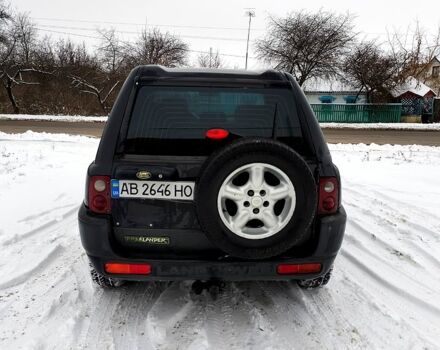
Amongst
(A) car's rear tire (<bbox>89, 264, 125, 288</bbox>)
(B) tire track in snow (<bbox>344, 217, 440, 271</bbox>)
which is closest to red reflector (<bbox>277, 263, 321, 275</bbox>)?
(A) car's rear tire (<bbox>89, 264, 125, 288</bbox>)

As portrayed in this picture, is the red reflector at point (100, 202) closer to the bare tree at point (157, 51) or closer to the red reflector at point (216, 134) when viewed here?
the red reflector at point (216, 134)

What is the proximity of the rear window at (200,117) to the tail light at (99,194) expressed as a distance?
0.86 feet

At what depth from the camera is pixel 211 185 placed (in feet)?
7.50

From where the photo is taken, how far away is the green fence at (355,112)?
88.2ft

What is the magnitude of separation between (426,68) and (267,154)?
37.0 metres

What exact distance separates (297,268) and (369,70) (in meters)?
28.6

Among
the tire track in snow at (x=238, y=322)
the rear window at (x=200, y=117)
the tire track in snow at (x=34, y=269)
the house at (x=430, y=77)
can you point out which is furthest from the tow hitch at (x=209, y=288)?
the house at (x=430, y=77)

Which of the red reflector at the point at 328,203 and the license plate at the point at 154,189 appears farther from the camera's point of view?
the red reflector at the point at 328,203

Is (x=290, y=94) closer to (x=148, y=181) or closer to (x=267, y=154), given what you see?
(x=267, y=154)

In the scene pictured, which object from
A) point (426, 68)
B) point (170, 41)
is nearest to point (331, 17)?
point (426, 68)

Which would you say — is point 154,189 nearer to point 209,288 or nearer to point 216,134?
point 216,134

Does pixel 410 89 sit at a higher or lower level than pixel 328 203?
higher

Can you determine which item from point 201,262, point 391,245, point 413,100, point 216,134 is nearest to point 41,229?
point 201,262

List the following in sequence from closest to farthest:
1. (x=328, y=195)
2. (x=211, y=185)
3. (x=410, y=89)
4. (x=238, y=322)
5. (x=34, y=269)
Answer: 1. (x=211, y=185)
2. (x=328, y=195)
3. (x=238, y=322)
4. (x=34, y=269)
5. (x=410, y=89)
